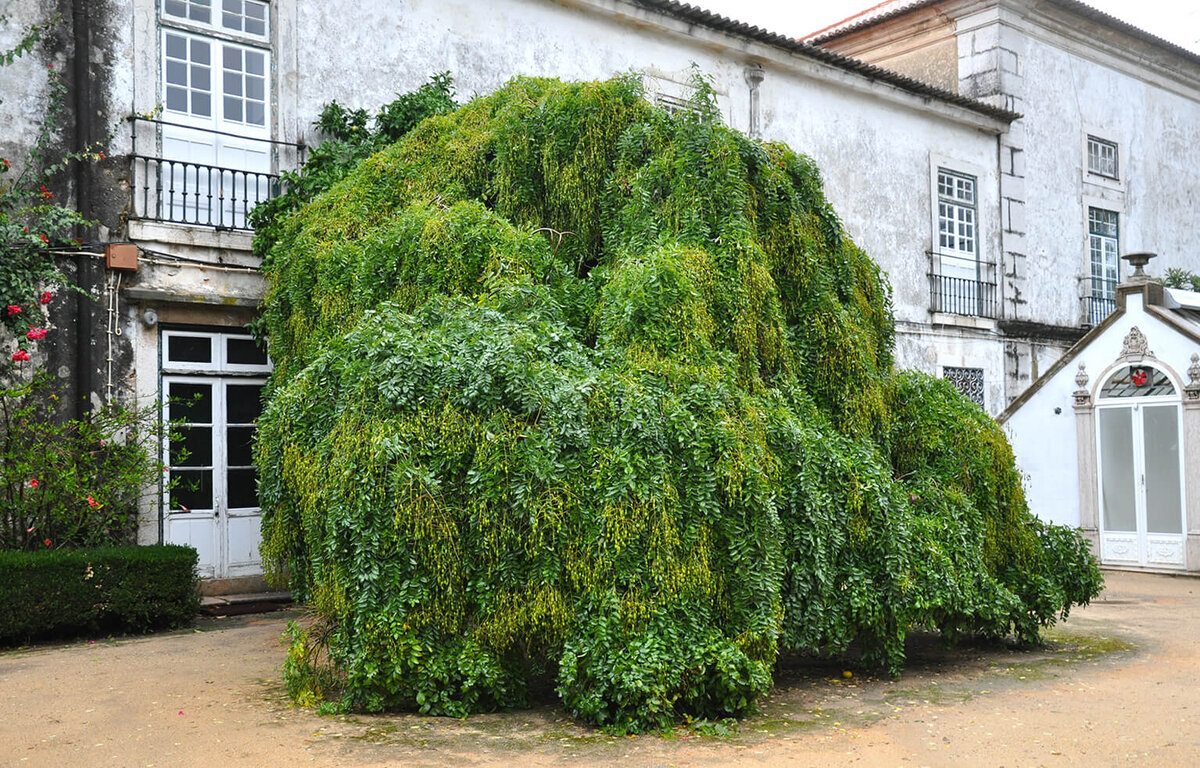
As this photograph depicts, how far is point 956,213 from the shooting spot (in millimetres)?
18453

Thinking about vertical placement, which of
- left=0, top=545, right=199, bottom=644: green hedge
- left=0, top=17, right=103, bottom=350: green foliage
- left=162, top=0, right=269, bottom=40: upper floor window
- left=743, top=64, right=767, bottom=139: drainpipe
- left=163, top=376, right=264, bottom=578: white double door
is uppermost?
left=743, top=64, right=767, bottom=139: drainpipe

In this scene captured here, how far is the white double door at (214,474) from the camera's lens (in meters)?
10.7

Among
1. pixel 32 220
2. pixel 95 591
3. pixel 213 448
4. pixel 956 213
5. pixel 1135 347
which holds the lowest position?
pixel 95 591

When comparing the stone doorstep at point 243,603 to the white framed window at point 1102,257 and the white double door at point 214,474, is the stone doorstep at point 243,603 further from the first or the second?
the white framed window at point 1102,257

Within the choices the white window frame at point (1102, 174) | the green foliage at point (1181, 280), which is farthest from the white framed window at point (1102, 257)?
the green foliage at point (1181, 280)

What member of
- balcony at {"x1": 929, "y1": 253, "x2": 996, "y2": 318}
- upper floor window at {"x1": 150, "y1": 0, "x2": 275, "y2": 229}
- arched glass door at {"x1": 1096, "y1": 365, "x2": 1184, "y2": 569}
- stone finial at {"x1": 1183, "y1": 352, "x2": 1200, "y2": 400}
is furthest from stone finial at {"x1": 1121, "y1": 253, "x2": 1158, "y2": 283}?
upper floor window at {"x1": 150, "y1": 0, "x2": 275, "y2": 229}

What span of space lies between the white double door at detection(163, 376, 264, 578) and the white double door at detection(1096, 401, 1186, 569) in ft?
32.8

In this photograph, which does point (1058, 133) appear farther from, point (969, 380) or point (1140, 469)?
point (1140, 469)

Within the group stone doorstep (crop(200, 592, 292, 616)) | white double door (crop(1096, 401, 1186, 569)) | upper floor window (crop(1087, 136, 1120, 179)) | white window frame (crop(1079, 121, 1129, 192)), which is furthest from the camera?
upper floor window (crop(1087, 136, 1120, 179))

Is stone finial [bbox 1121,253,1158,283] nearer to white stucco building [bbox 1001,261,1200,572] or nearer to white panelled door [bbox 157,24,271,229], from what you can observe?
white stucco building [bbox 1001,261,1200,572]

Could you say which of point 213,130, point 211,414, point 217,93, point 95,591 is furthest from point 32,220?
point 95,591

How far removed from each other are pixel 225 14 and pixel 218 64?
0.52m

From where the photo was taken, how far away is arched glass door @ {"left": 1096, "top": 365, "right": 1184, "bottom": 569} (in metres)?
13.2

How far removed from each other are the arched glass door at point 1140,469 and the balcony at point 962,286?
4.26 meters
